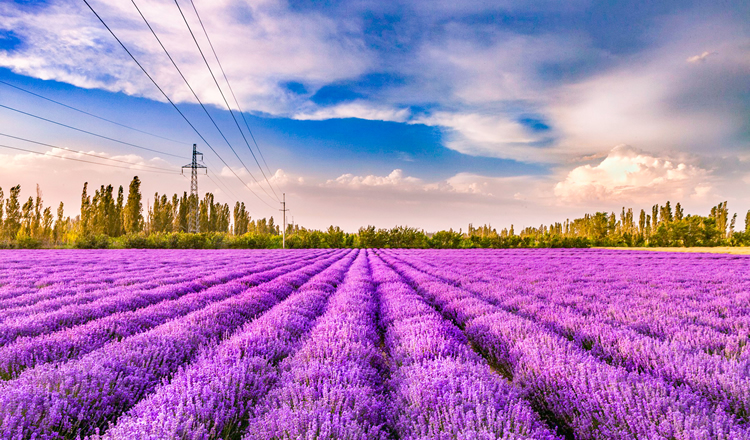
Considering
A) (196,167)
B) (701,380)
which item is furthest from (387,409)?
(196,167)

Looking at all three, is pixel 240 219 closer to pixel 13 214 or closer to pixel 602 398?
pixel 13 214

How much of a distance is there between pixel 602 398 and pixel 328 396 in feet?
6.17

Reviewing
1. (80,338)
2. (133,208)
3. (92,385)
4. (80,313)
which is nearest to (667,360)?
(92,385)

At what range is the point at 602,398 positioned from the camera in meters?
Result: 2.08

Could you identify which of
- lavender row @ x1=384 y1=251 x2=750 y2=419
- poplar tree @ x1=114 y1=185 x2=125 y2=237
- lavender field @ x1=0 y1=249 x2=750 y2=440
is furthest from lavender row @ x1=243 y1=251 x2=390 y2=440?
poplar tree @ x1=114 y1=185 x2=125 y2=237

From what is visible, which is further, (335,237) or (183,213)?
(183,213)

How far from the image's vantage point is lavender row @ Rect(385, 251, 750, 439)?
5.40ft

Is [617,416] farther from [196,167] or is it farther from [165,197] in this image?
[165,197]

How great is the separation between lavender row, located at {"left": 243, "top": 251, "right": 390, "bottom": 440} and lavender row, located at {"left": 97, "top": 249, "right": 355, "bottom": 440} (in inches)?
6.1

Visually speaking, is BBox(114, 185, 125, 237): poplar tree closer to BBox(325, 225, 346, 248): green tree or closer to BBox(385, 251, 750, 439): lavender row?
BBox(325, 225, 346, 248): green tree

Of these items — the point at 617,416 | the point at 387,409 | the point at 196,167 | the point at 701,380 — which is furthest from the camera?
the point at 196,167

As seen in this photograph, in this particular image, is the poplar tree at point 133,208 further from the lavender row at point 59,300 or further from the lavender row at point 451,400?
the lavender row at point 451,400

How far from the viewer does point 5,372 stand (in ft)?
8.83

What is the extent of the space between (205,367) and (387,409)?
1567 mm
